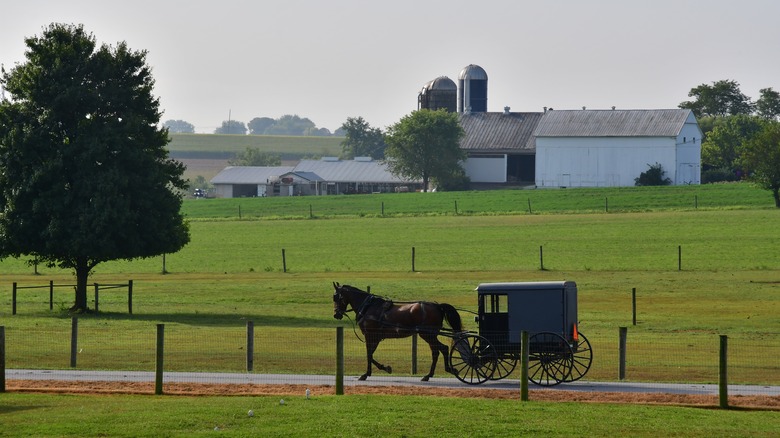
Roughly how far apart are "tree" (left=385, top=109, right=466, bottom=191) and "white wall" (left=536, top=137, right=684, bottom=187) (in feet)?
38.7

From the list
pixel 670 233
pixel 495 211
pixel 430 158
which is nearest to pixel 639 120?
pixel 430 158

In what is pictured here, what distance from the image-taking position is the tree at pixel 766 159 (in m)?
93.6

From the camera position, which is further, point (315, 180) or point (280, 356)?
point (315, 180)

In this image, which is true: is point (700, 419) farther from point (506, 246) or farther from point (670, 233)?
point (670, 233)

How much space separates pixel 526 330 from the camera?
2517 centimetres

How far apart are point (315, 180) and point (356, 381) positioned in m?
128

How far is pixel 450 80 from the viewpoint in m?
162

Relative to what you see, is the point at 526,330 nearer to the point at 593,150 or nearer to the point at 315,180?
the point at 593,150

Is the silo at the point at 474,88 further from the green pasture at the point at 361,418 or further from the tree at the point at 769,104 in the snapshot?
the green pasture at the point at 361,418

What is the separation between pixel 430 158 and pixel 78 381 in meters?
114

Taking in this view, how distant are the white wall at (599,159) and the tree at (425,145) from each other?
11797mm

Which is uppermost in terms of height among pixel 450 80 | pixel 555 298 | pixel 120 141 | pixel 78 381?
pixel 450 80

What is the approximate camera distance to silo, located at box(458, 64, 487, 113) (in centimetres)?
16200

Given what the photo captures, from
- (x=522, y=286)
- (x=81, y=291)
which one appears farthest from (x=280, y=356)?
(x=81, y=291)
